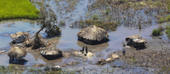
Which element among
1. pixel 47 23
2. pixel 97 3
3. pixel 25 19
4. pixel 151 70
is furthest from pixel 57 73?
pixel 97 3

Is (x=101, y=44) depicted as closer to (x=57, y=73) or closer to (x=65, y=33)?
(x=65, y=33)

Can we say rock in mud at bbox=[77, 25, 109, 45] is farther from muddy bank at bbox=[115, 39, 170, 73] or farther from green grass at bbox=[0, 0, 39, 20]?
green grass at bbox=[0, 0, 39, 20]

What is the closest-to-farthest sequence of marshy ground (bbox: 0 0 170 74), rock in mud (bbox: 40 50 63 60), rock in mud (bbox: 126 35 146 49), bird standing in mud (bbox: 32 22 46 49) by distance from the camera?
marshy ground (bbox: 0 0 170 74)
rock in mud (bbox: 40 50 63 60)
rock in mud (bbox: 126 35 146 49)
bird standing in mud (bbox: 32 22 46 49)

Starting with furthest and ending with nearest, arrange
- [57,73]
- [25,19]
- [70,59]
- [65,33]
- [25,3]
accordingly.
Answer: [25,3] → [25,19] → [65,33] → [70,59] → [57,73]

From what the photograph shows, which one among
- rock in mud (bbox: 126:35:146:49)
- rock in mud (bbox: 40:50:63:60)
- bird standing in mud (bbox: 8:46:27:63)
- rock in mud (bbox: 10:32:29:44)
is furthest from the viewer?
rock in mud (bbox: 10:32:29:44)

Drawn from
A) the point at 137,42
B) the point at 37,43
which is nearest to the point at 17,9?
the point at 37,43

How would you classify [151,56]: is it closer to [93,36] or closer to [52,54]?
[93,36]

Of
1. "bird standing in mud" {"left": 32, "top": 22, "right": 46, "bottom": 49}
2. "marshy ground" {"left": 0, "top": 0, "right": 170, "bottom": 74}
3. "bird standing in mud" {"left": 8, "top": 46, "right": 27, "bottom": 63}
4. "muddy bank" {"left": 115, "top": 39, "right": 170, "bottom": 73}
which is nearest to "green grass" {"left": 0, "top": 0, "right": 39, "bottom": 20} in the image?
"marshy ground" {"left": 0, "top": 0, "right": 170, "bottom": 74}
